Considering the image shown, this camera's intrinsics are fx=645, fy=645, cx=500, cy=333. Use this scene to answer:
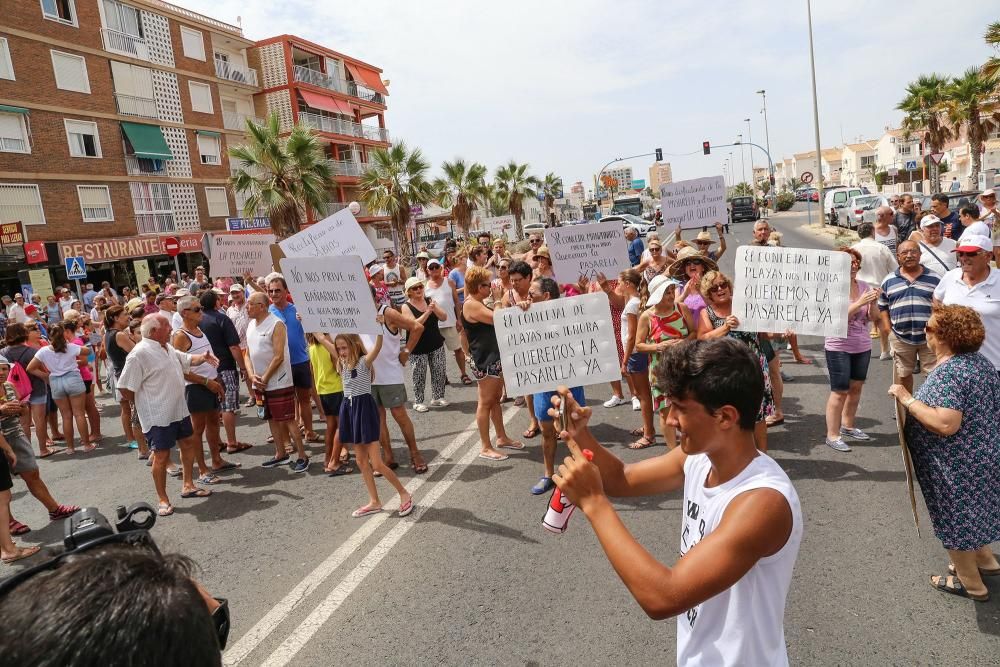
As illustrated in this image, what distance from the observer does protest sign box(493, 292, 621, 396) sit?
399 cm

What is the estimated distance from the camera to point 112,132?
89.8 ft

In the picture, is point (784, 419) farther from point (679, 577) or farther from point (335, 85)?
point (335, 85)

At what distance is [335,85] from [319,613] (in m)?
43.4

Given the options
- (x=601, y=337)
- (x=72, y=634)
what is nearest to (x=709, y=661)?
(x=72, y=634)

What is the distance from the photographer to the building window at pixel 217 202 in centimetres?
3228

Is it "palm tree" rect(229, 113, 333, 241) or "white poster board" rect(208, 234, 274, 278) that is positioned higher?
"palm tree" rect(229, 113, 333, 241)

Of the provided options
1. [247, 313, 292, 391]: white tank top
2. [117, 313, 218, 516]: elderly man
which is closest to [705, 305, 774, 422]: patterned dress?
[247, 313, 292, 391]: white tank top

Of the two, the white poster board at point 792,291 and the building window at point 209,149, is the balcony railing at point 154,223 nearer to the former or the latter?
the building window at point 209,149

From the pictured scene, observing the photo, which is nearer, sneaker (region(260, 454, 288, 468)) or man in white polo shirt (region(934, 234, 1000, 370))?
man in white polo shirt (region(934, 234, 1000, 370))

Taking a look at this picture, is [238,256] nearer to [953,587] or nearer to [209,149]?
[953,587]

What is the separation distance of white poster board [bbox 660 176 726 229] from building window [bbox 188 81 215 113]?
97.2 ft

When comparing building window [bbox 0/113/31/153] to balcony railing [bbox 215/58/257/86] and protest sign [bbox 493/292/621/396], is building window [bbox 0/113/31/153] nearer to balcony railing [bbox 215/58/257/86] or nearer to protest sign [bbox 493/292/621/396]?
balcony railing [bbox 215/58/257/86]

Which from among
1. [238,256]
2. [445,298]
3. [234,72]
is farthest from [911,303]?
[234,72]

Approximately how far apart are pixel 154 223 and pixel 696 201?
89.3ft
